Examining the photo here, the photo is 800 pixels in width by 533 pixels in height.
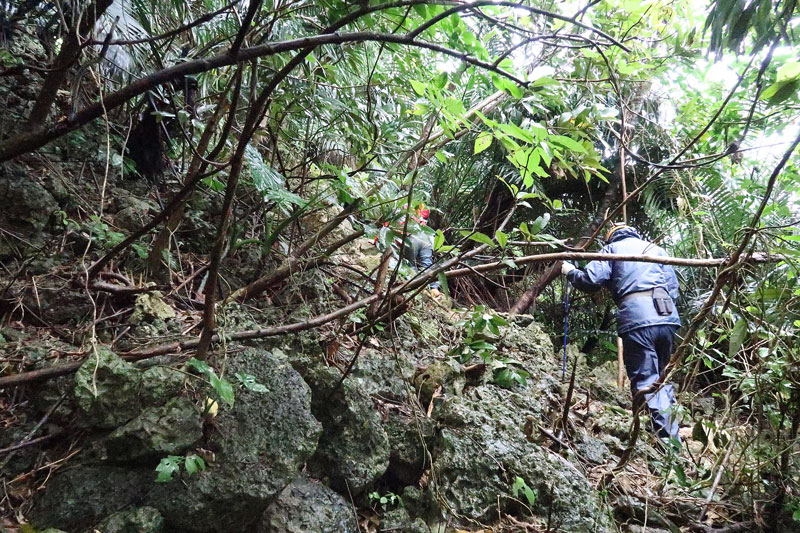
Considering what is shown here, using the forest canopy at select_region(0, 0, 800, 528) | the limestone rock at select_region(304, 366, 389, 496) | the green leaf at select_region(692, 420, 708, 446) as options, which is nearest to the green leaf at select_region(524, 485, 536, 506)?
the limestone rock at select_region(304, 366, 389, 496)

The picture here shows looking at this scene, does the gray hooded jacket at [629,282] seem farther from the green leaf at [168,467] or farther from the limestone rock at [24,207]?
the limestone rock at [24,207]

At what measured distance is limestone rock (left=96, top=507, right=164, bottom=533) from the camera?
4.89ft

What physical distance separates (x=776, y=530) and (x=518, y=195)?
2047 mm

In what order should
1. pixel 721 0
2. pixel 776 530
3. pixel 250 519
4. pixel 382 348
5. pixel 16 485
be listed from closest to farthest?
pixel 721 0 < pixel 16 485 < pixel 250 519 < pixel 776 530 < pixel 382 348

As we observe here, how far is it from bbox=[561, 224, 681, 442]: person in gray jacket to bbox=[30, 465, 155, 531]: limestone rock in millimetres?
3164

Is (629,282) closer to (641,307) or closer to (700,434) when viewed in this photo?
(641,307)

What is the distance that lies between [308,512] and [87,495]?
0.82 metres

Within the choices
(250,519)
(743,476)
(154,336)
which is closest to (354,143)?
(154,336)

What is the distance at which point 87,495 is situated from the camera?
158 centimetres

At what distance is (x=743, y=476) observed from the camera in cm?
216

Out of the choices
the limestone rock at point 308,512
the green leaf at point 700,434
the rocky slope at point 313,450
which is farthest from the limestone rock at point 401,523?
the green leaf at point 700,434

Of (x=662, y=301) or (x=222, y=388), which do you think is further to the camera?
(x=662, y=301)

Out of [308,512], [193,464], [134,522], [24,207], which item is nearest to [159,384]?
[193,464]

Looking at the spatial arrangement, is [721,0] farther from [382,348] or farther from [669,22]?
[382,348]
